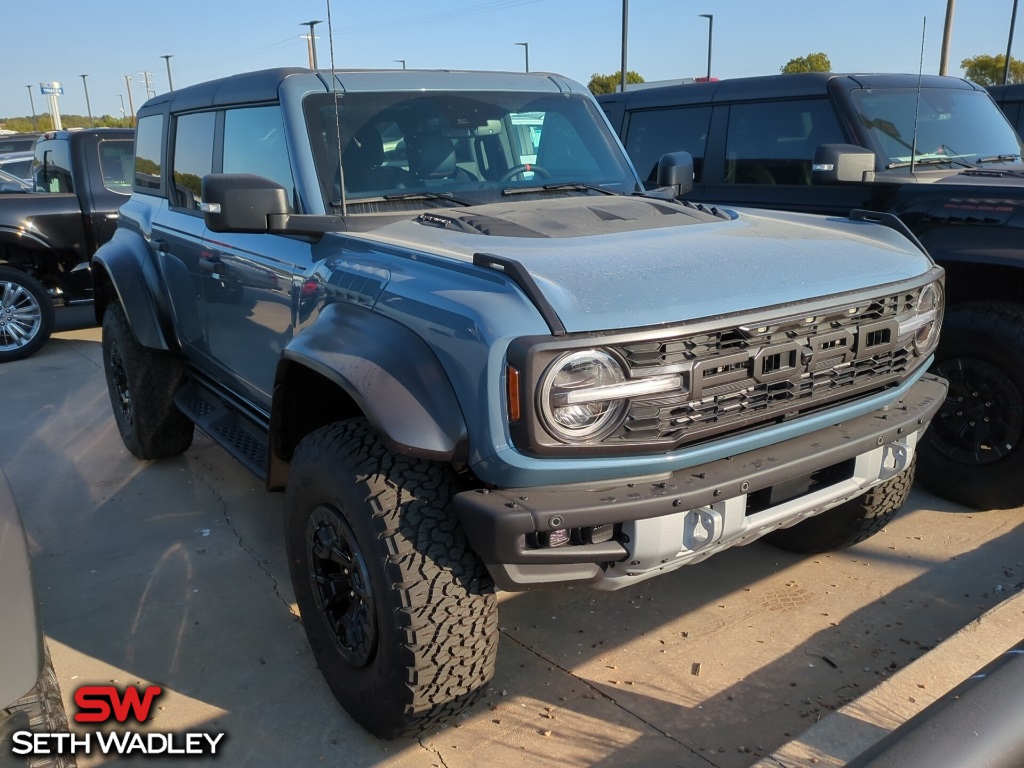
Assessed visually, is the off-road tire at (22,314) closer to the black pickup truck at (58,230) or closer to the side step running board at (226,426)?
the black pickup truck at (58,230)

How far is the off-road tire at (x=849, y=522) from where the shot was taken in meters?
3.30

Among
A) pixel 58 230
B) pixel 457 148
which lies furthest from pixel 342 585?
pixel 58 230

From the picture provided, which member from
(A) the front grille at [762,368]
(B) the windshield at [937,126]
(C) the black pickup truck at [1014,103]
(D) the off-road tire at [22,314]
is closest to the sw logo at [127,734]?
(A) the front grille at [762,368]

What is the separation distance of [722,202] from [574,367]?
3500 mm

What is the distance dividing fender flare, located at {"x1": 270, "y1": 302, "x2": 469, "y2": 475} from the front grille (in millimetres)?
419

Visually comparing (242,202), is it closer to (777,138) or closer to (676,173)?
(676,173)

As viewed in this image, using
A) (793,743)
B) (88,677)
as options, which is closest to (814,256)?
(793,743)

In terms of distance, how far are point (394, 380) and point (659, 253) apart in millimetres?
851

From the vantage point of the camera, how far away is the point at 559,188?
3609mm

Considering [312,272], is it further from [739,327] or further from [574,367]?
[739,327]

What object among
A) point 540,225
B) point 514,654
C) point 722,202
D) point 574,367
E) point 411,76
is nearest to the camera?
point 574,367

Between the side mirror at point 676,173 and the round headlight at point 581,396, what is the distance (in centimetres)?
204

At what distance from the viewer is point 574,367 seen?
2.13 metres

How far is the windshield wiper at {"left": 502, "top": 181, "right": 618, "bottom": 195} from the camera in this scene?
11.5 ft
